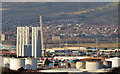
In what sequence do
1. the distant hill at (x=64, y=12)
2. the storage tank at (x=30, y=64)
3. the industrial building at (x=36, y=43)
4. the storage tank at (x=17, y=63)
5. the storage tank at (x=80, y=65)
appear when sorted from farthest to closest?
the distant hill at (x=64, y=12)
the industrial building at (x=36, y=43)
the storage tank at (x=30, y=64)
the storage tank at (x=17, y=63)
the storage tank at (x=80, y=65)

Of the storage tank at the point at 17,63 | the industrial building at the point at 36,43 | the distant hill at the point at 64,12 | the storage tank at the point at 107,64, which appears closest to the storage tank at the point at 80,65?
the storage tank at the point at 107,64

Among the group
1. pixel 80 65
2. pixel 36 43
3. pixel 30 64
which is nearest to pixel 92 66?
pixel 80 65

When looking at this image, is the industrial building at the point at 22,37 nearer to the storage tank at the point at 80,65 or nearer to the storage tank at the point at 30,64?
the storage tank at the point at 30,64

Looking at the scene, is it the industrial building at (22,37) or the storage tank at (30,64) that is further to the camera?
the industrial building at (22,37)

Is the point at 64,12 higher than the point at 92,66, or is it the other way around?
the point at 64,12

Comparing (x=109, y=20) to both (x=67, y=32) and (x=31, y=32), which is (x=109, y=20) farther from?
(x=31, y=32)

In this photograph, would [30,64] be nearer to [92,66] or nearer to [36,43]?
[92,66]

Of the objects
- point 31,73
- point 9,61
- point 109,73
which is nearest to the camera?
point 109,73

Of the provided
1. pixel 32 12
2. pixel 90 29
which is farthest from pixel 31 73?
pixel 32 12
